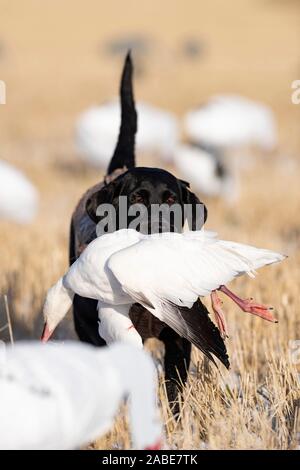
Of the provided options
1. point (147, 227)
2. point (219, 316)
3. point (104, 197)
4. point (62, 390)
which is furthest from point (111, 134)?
point (62, 390)

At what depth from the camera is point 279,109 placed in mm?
17125

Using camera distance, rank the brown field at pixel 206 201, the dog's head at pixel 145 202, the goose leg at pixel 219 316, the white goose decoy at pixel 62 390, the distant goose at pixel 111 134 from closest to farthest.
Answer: the white goose decoy at pixel 62 390 → the goose leg at pixel 219 316 → the brown field at pixel 206 201 → the dog's head at pixel 145 202 → the distant goose at pixel 111 134

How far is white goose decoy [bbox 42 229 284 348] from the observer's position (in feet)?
8.10

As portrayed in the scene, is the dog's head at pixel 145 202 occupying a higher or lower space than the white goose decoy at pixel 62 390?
higher

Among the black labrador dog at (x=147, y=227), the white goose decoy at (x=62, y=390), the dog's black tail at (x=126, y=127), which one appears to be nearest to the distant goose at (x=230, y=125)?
the dog's black tail at (x=126, y=127)

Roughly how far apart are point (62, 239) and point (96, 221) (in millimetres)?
3253

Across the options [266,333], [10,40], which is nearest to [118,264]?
[266,333]

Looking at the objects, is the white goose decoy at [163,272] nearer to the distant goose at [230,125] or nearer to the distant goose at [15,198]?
the distant goose at [15,198]

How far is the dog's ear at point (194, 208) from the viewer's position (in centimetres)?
322

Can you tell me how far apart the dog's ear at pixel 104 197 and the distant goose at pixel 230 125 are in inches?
383

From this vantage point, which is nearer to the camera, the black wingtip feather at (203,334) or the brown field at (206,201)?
the black wingtip feather at (203,334)

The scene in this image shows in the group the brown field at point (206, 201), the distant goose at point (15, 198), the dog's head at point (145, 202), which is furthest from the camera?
the distant goose at point (15, 198)

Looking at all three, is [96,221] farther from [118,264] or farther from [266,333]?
[266,333]

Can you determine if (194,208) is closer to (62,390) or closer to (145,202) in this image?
(145,202)
